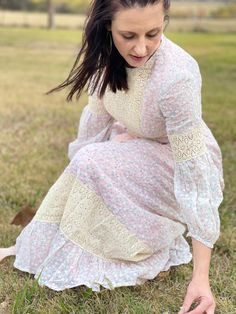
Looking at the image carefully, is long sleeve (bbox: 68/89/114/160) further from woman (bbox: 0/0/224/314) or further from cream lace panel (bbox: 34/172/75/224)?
cream lace panel (bbox: 34/172/75/224)

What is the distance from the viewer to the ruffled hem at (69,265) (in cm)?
212

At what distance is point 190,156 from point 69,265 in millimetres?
555

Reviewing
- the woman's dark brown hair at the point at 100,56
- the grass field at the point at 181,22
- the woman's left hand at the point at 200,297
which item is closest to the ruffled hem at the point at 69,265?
the woman's left hand at the point at 200,297

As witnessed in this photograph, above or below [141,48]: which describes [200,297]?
below

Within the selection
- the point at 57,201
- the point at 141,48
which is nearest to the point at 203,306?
the point at 57,201

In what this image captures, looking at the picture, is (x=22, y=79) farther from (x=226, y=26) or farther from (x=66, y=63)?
(x=226, y=26)

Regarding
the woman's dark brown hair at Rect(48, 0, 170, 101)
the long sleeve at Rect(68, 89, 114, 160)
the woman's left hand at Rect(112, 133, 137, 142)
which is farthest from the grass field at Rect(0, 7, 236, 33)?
the woman's dark brown hair at Rect(48, 0, 170, 101)

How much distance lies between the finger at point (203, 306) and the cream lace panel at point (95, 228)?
33 centimetres

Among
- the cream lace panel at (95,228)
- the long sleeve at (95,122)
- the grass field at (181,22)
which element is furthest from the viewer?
the grass field at (181,22)

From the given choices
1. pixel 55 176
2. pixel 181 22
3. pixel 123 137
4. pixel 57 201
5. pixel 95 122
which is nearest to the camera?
pixel 57 201

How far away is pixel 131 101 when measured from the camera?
2.14 m

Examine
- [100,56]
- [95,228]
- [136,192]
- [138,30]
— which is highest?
[138,30]

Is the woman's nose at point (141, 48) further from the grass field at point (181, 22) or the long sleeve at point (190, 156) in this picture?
the grass field at point (181, 22)

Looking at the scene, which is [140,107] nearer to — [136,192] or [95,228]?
[136,192]
